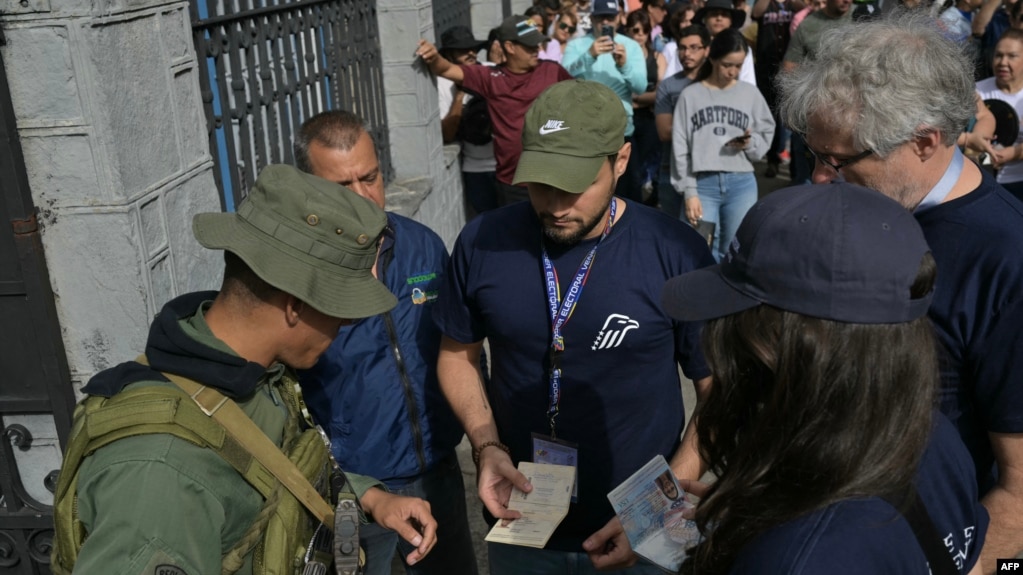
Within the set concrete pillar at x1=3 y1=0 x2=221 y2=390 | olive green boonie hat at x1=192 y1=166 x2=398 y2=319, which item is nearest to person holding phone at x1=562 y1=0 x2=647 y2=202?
concrete pillar at x1=3 y1=0 x2=221 y2=390

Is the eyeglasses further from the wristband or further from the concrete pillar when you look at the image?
the concrete pillar

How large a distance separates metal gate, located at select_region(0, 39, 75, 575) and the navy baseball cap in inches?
91.9

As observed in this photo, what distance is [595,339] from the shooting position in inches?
103

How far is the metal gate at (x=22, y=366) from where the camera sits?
9.09 ft

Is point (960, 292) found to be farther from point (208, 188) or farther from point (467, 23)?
point (467, 23)

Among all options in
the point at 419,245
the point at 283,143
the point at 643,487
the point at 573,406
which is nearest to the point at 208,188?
the point at 419,245

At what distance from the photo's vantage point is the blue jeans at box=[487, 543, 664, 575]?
2746 mm

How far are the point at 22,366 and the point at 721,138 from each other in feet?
15.5

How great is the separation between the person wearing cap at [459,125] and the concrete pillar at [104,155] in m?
4.41

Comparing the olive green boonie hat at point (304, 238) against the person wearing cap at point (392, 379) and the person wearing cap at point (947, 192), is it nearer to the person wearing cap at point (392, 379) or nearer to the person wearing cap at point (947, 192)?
the person wearing cap at point (392, 379)

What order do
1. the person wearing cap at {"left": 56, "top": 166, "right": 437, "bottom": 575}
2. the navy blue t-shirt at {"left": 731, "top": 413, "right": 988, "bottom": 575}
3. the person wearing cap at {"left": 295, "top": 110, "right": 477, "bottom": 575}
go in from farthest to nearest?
the person wearing cap at {"left": 295, "top": 110, "right": 477, "bottom": 575} < the person wearing cap at {"left": 56, "top": 166, "right": 437, "bottom": 575} < the navy blue t-shirt at {"left": 731, "top": 413, "right": 988, "bottom": 575}

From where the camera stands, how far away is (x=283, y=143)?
15.1 ft

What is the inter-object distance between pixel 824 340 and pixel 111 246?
2.28 metres

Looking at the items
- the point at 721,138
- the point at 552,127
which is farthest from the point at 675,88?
the point at 552,127
